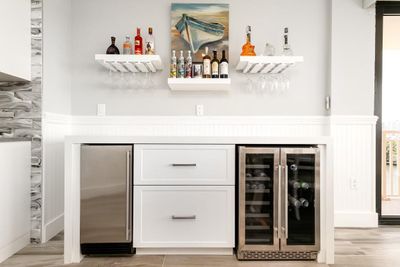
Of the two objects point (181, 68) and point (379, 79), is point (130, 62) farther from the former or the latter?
point (379, 79)

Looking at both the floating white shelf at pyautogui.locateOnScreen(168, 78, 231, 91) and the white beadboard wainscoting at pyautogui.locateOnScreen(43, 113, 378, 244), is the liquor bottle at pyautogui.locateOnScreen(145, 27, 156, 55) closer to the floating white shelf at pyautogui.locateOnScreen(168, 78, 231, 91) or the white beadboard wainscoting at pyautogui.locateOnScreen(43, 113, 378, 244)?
the floating white shelf at pyautogui.locateOnScreen(168, 78, 231, 91)

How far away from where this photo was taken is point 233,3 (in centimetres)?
308

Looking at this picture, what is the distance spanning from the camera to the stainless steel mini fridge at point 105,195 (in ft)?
6.92

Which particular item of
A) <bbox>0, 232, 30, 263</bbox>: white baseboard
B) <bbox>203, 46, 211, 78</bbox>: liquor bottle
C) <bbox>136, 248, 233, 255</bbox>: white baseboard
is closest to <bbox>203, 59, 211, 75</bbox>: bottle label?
<bbox>203, 46, 211, 78</bbox>: liquor bottle

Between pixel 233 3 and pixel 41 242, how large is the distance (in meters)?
2.55

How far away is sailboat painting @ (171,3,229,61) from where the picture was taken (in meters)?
3.02

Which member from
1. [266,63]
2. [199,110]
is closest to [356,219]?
[266,63]

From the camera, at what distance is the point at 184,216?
2145 millimetres

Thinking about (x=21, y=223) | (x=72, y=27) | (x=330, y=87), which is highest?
(x=72, y=27)

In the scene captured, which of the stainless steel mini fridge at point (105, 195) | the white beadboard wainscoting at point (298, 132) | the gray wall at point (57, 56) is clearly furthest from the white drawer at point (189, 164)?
the gray wall at point (57, 56)

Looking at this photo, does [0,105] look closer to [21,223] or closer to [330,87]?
[21,223]

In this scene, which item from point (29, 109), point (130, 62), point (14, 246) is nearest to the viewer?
point (14, 246)

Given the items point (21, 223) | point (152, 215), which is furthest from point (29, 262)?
point (152, 215)

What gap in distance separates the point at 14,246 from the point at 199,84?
1.82m
